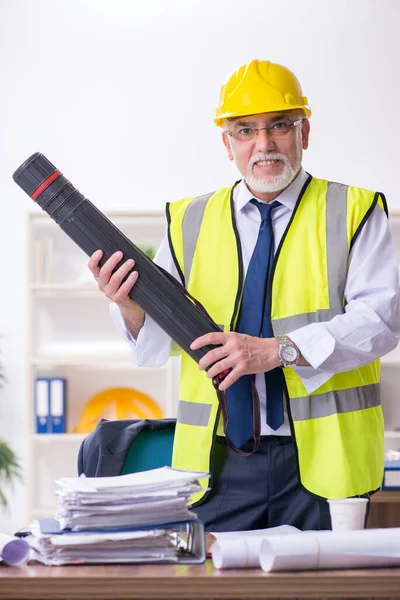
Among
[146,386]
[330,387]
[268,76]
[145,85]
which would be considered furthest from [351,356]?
[145,85]

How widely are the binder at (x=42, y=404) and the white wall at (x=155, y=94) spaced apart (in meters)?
0.44

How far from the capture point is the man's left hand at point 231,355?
1.85m

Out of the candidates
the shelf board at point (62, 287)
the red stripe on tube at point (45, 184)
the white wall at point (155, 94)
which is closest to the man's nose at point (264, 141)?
the red stripe on tube at point (45, 184)

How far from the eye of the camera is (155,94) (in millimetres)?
5742

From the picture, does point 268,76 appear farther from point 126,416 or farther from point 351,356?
point 126,416

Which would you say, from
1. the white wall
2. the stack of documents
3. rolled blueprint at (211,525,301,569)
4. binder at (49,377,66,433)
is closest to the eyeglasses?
the stack of documents

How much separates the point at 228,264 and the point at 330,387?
375 millimetres

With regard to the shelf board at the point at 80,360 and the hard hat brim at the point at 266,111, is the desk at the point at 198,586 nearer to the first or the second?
the hard hat brim at the point at 266,111

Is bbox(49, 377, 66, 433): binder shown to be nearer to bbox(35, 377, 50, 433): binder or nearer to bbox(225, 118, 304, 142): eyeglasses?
bbox(35, 377, 50, 433): binder

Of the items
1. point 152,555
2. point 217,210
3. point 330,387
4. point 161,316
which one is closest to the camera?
point 152,555

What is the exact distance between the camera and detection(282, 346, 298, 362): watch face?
6.29 feet

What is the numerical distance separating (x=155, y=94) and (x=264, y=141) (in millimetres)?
3720

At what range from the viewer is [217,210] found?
2260mm

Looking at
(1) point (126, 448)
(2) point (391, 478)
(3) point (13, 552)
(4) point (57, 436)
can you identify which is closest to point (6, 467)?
(4) point (57, 436)
